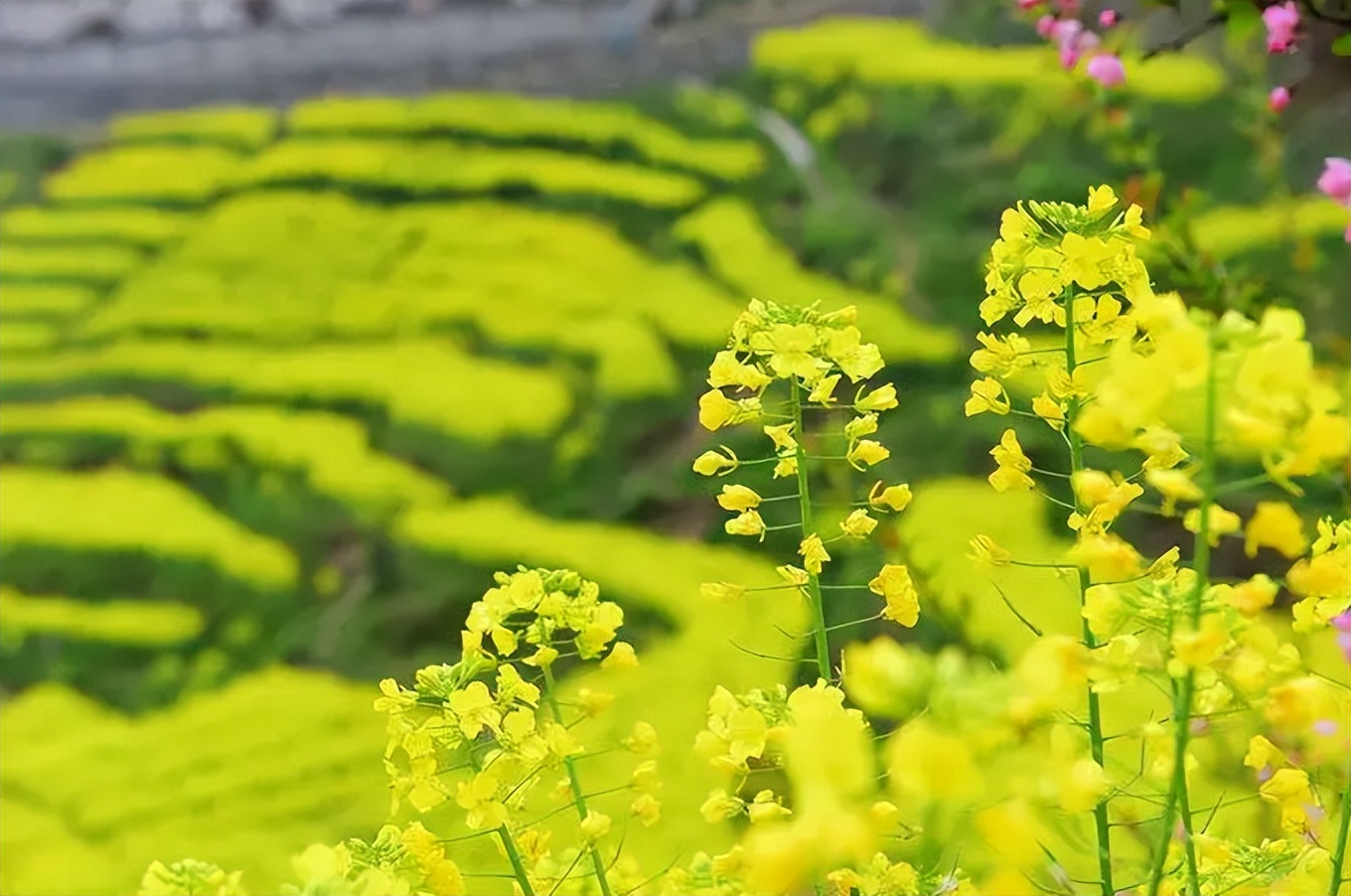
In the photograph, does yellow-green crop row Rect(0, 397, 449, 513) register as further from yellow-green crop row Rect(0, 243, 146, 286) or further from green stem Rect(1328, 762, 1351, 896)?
green stem Rect(1328, 762, 1351, 896)

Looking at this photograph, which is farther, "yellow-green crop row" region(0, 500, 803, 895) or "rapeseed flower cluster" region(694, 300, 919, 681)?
"yellow-green crop row" region(0, 500, 803, 895)

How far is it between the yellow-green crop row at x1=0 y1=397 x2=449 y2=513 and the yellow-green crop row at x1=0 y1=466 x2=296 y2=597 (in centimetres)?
4

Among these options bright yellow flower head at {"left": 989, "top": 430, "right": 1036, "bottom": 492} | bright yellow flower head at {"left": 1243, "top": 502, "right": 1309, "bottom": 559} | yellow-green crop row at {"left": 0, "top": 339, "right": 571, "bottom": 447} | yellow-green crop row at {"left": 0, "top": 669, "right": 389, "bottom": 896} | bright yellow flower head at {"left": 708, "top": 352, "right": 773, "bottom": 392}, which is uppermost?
bright yellow flower head at {"left": 1243, "top": 502, "right": 1309, "bottom": 559}

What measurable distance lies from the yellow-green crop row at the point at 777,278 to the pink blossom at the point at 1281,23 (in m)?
0.31

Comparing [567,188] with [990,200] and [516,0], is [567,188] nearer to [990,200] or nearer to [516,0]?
[516,0]

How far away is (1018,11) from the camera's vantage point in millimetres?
888

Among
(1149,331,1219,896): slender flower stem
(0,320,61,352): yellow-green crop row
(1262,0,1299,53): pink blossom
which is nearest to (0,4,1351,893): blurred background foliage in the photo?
(0,320,61,352): yellow-green crop row

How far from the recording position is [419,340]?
39.4 inches

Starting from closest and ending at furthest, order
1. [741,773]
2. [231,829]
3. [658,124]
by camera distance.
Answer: [741,773], [231,829], [658,124]

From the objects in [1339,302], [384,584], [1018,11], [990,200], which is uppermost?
[1018,11]

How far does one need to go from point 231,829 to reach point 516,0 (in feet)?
2.73

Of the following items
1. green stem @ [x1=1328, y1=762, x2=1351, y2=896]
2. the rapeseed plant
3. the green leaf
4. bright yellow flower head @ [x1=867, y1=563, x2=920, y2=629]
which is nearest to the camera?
the rapeseed plant

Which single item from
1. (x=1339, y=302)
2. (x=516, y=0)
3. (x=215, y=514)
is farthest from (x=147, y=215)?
(x=1339, y=302)

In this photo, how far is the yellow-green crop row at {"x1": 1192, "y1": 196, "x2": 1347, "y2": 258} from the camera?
88cm
